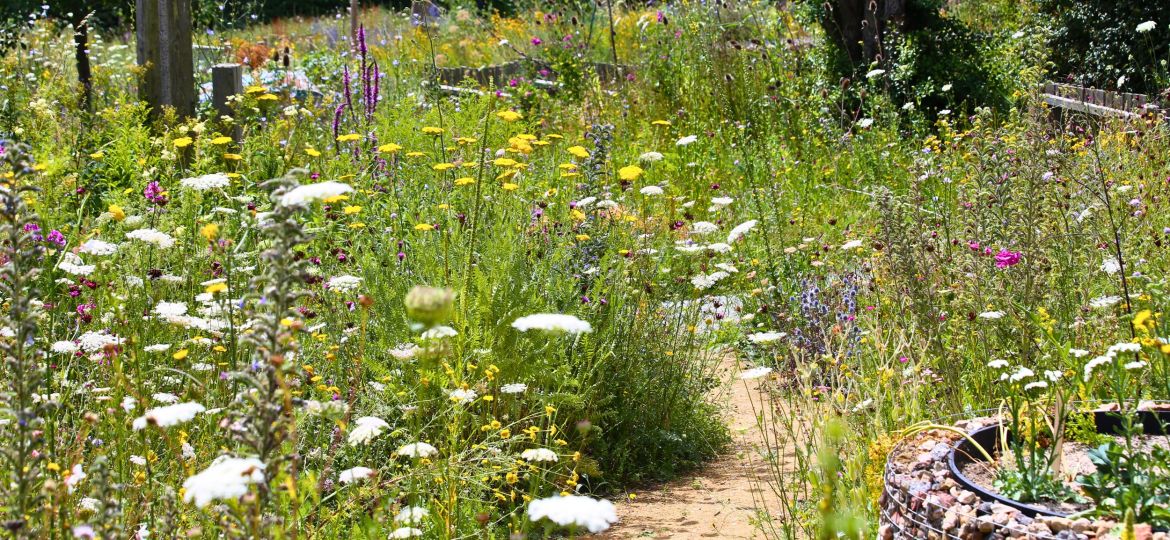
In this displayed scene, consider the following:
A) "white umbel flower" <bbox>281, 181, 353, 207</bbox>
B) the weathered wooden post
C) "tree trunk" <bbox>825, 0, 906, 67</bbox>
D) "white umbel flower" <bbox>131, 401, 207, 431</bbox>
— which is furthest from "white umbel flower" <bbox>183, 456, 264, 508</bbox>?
"tree trunk" <bbox>825, 0, 906, 67</bbox>

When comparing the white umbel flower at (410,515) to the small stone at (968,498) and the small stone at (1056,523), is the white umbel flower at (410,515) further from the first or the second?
the small stone at (1056,523)

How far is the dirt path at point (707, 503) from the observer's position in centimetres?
331

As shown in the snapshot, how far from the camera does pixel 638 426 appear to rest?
12.9ft

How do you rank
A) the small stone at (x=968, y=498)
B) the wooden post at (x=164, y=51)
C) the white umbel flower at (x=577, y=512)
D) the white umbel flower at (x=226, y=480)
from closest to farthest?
the white umbel flower at (x=577, y=512) < the white umbel flower at (x=226, y=480) < the small stone at (x=968, y=498) < the wooden post at (x=164, y=51)

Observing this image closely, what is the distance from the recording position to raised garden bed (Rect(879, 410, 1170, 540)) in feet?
6.88

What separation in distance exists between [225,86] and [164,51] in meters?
0.43

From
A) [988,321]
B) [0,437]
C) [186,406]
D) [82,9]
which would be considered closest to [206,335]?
[0,437]

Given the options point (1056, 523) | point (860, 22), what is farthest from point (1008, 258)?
point (860, 22)

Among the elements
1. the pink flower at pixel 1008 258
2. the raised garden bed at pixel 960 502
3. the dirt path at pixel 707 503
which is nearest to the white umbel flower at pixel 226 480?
the raised garden bed at pixel 960 502

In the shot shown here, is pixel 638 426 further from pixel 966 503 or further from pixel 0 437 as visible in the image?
pixel 0 437

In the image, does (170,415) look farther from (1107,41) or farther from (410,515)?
(1107,41)

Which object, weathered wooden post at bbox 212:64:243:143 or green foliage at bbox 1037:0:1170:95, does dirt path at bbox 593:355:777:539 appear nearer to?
weathered wooden post at bbox 212:64:243:143

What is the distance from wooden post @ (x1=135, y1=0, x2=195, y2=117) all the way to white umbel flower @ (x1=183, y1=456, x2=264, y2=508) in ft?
17.8

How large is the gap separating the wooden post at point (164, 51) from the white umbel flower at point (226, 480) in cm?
542
